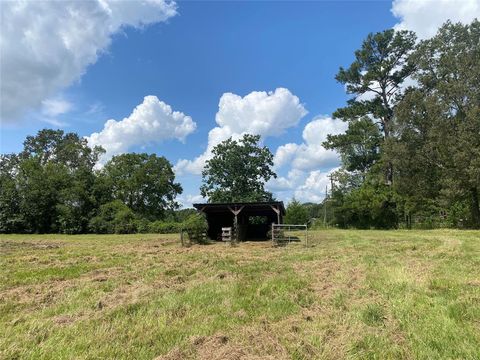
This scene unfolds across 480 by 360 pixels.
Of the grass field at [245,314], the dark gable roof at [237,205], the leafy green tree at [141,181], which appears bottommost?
the grass field at [245,314]

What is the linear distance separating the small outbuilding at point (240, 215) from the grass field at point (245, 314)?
1428 cm

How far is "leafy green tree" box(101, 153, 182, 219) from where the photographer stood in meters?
52.8

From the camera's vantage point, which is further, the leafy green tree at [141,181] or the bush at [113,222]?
the leafy green tree at [141,181]

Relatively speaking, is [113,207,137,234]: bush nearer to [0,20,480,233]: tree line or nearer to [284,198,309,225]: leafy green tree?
[0,20,480,233]: tree line

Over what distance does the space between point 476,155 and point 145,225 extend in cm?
3174

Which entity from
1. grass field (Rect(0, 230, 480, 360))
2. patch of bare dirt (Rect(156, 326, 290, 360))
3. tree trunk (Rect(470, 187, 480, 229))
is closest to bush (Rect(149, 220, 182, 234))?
tree trunk (Rect(470, 187, 480, 229))

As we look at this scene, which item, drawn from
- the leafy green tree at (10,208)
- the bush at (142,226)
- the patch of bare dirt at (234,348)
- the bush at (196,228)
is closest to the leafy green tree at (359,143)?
the bush at (142,226)

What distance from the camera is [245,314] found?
6344mm

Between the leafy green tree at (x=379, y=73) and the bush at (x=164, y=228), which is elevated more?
the leafy green tree at (x=379, y=73)

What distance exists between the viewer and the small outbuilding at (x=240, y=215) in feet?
83.1

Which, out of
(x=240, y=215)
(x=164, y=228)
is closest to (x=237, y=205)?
(x=240, y=215)

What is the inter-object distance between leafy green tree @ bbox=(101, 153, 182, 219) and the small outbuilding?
76.1 feet

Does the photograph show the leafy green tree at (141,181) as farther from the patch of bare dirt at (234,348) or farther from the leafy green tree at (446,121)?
the patch of bare dirt at (234,348)

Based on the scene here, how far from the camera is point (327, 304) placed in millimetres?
6887
